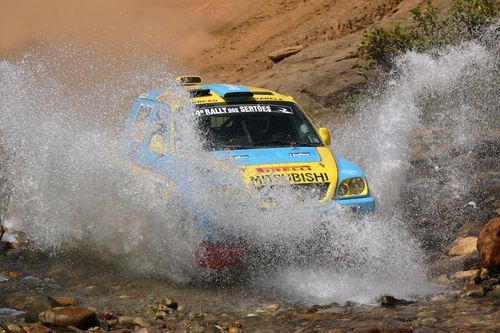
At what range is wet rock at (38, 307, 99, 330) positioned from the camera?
24.0 ft

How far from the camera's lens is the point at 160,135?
10.2 m

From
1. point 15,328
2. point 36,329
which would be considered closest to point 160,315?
point 36,329

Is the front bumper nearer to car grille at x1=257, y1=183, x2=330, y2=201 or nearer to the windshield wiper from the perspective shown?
car grille at x1=257, y1=183, x2=330, y2=201

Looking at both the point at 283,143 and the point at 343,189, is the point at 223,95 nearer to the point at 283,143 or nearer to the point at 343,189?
the point at 283,143

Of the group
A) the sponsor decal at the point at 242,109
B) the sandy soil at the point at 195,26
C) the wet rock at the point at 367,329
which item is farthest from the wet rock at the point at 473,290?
the sandy soil at the point at 195,26

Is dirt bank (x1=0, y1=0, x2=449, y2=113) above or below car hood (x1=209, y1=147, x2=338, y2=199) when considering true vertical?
above

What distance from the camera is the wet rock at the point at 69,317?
7305 mm

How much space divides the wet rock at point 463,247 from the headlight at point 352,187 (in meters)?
1.10

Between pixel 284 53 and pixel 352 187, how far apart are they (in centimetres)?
1264

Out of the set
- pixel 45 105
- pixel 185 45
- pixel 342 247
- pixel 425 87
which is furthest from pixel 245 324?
pixel 185 45

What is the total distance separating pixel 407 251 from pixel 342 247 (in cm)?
96

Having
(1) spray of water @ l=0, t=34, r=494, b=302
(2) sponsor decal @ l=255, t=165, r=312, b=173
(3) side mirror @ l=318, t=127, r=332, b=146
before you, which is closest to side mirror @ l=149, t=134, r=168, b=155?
(1) spray of water @ l=0, t=34, r=494, b=302

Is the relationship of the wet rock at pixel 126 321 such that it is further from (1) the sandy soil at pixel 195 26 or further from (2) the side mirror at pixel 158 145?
(1) the sandy soil at pixel 195 26

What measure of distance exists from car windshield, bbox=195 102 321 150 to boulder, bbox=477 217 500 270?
93.2 inches
